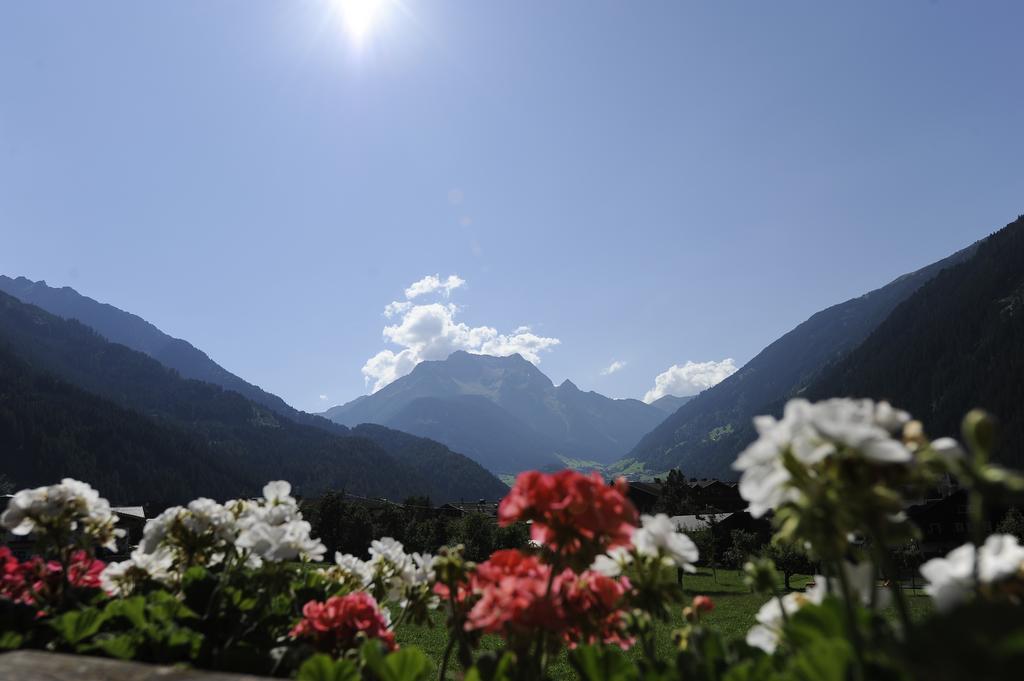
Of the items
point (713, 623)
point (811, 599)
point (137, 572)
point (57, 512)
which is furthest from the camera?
point (713, 623)

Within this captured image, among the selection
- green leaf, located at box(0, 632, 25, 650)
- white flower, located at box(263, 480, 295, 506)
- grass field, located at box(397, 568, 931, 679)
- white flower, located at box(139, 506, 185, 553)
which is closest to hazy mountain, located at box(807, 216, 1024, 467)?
grass field, located at box(397, 568, 931, 679)

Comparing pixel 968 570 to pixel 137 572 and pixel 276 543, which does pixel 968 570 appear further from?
pixel 137 572

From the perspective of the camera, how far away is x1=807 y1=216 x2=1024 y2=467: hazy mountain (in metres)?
139

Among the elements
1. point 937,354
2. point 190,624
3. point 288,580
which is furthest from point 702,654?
point 937,354

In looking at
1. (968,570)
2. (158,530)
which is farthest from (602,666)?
(158,530)

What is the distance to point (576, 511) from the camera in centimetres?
184

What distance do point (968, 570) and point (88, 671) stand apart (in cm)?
248

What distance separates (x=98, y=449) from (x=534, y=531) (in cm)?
20120

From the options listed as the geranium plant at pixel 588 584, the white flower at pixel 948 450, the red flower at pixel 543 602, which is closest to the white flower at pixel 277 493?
the geranium plant at pixel 588 584

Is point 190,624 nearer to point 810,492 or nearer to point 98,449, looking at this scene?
point 810,492

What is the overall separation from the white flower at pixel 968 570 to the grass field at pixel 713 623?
137 inches

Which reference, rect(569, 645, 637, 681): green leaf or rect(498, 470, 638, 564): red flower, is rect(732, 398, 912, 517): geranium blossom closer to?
rect(498, 470, 638, 564): red flower

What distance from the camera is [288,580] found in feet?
9.18

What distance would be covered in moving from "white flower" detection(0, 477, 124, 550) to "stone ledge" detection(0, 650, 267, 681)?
3.05 feet
